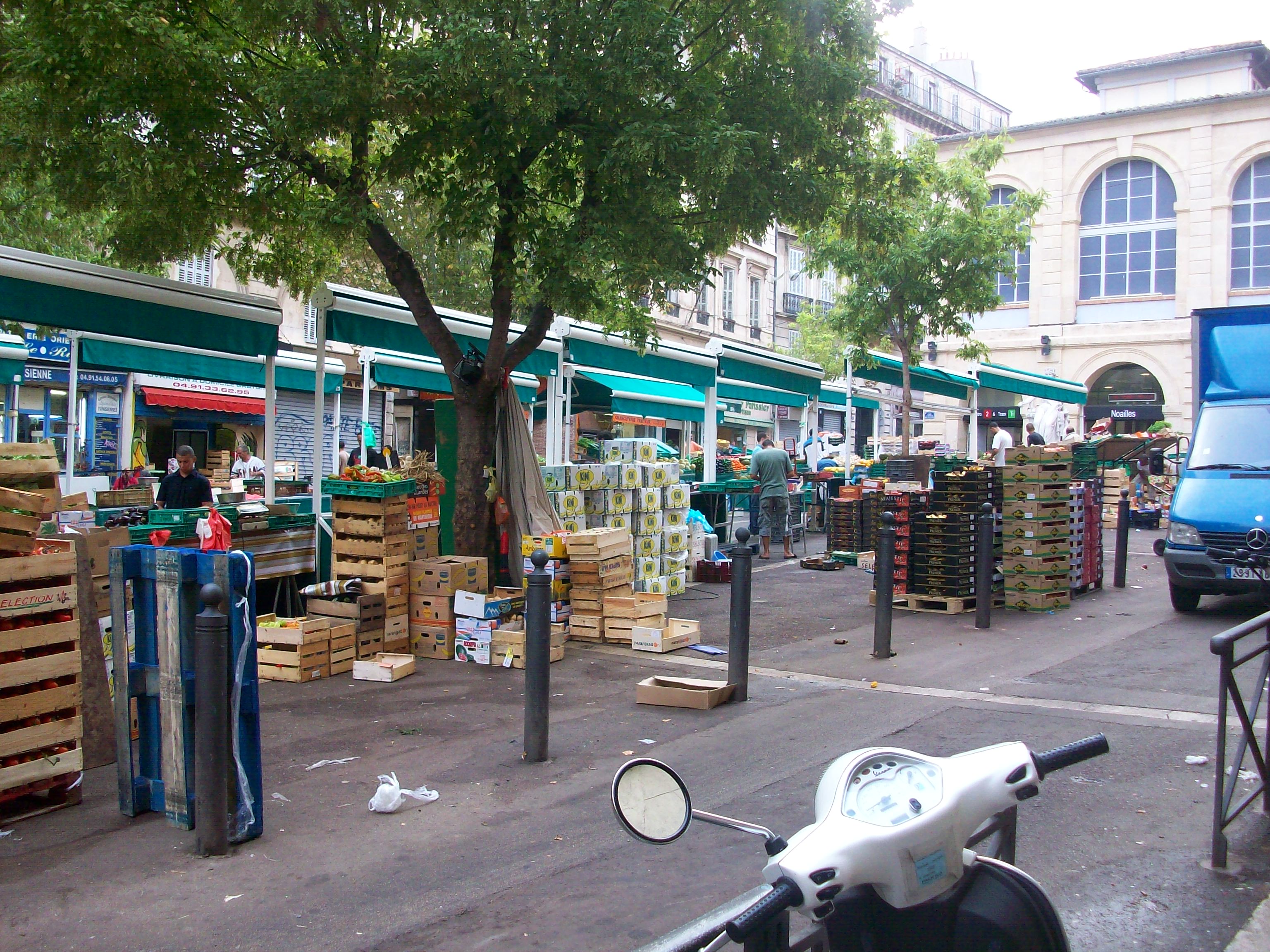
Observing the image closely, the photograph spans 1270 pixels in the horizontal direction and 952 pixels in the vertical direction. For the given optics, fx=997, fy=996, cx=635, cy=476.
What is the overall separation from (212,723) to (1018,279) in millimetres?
39123

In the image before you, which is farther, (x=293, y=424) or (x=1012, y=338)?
(x=1012, y=338)

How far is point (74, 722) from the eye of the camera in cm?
551

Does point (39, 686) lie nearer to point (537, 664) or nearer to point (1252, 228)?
point (537, 664)

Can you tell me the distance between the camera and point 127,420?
2053cm

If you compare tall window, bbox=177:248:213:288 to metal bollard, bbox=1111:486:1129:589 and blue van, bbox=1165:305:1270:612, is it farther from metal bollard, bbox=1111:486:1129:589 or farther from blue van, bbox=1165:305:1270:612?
blue van, bbox=1165:305:1270:612

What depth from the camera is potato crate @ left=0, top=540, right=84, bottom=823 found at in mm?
5246

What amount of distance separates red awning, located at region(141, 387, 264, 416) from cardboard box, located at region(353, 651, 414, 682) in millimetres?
16096

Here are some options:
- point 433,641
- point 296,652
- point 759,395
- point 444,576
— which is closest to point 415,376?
point 444,576

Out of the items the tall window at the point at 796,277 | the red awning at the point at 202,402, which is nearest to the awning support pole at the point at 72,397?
the red awning at the point at 202,402

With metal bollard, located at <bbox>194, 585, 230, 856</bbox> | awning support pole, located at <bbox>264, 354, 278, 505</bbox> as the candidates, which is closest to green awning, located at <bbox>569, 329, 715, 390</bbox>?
awning support pole, located at <bbox>264, 354, 278, 505</bbox>

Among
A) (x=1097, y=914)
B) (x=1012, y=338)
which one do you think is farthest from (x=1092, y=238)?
(x=1097, y=914)

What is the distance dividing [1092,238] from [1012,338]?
4.69m

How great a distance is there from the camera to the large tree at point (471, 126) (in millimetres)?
8805

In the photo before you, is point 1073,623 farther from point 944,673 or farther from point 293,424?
point 293,424
